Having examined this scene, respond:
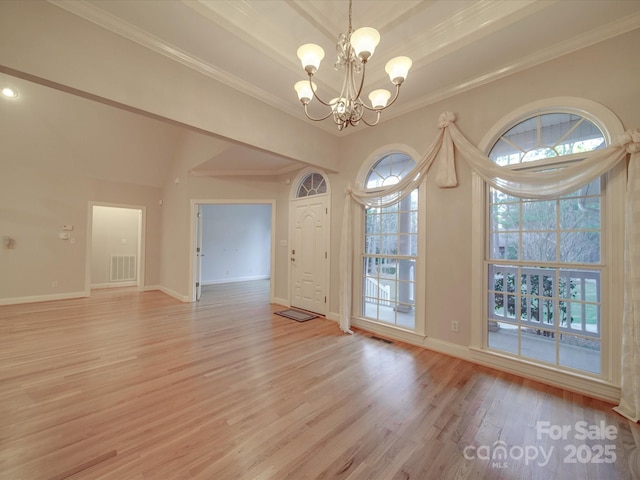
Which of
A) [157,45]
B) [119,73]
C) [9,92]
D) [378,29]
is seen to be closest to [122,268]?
[9,92]

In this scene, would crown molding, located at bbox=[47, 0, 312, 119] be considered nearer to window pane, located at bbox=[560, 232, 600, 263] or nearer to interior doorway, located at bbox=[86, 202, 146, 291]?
window pane, located at bbox=[560, 232, 600, 263]

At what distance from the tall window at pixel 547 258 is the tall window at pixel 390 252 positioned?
92 cm

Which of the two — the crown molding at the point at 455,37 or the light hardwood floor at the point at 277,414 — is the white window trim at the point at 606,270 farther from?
the crown molding at the point at 455,37

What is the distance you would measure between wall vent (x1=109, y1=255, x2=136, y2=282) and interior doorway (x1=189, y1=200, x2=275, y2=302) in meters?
1.89

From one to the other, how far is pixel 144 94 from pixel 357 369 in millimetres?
3279

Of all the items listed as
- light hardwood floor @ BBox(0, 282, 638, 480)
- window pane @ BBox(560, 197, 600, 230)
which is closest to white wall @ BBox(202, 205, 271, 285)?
light hardwood floor @ BBox(0, 282, 638, 480)

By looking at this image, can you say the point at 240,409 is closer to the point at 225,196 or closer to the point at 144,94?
the point at 144,94

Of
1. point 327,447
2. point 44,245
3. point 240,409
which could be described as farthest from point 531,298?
point 44,245

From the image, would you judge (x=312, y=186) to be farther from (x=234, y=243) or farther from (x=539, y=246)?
(x=234, y=243)

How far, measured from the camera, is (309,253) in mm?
4750

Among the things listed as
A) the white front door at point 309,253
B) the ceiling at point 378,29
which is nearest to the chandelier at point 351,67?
the ceiling at point 378,29

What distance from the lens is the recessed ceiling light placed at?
4.02m

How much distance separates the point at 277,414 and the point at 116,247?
7.63 meters

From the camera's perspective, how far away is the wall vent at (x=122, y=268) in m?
7.03
